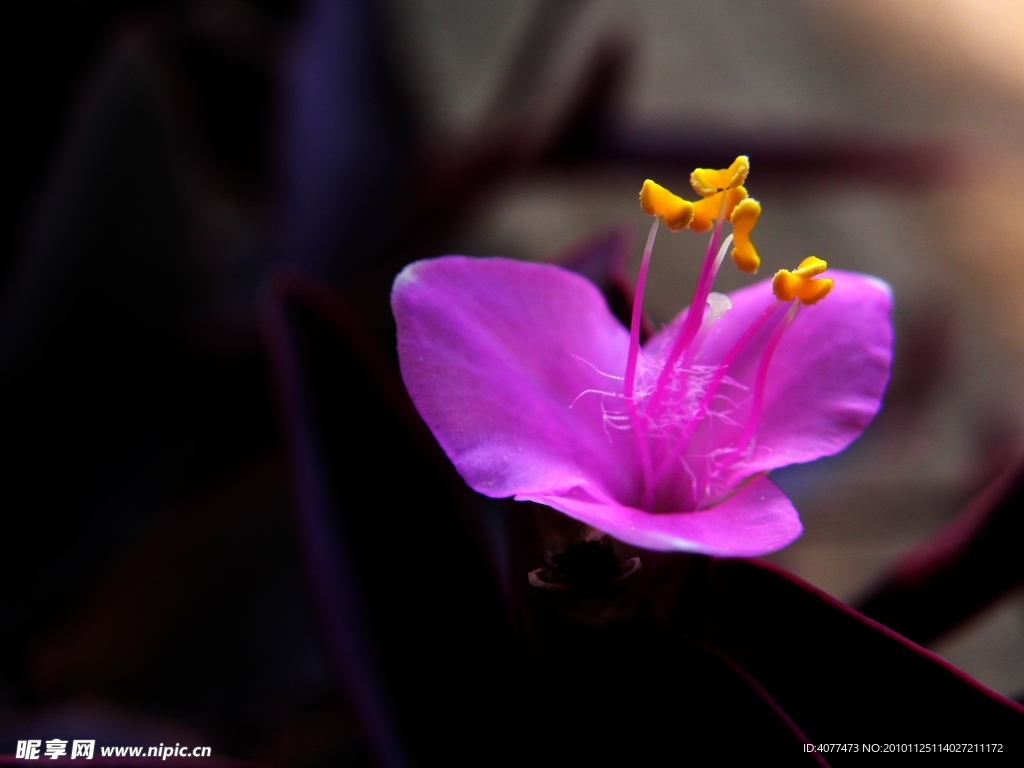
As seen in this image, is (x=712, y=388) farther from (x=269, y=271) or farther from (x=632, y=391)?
(x=269, y=271)

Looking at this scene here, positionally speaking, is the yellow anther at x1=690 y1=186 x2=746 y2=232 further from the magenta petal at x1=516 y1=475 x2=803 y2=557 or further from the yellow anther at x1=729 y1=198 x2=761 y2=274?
the magenta petal at x1=516 y1=475 x2=803 y2=557

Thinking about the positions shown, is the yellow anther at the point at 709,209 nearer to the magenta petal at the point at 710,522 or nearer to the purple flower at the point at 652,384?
the purple flower at the point at 652,384

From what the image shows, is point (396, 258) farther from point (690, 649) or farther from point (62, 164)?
point (690, 649)

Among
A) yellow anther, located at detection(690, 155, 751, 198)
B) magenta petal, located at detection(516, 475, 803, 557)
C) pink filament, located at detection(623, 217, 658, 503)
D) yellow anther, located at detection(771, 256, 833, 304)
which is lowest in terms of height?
magenta petal, located at detection(516, 475, 803, 557)

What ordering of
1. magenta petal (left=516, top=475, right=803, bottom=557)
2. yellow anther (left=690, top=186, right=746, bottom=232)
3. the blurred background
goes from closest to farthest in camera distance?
magenta petal (left=516, top=475, right=803, bottom=557), yellow anther (left=690, top=186, right=746, bottom=232), the blurred background

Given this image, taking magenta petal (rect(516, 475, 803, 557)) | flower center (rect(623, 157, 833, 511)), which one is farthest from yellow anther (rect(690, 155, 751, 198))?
magenta petal (rect(516, 475, 803, 557))

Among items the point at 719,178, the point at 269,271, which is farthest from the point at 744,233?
the point at 269,271

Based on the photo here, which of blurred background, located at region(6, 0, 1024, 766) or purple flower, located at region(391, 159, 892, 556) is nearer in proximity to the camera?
purple flower, located at region(391, 159, 892, 556)

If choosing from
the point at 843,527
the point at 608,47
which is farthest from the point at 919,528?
the point at 608,47
